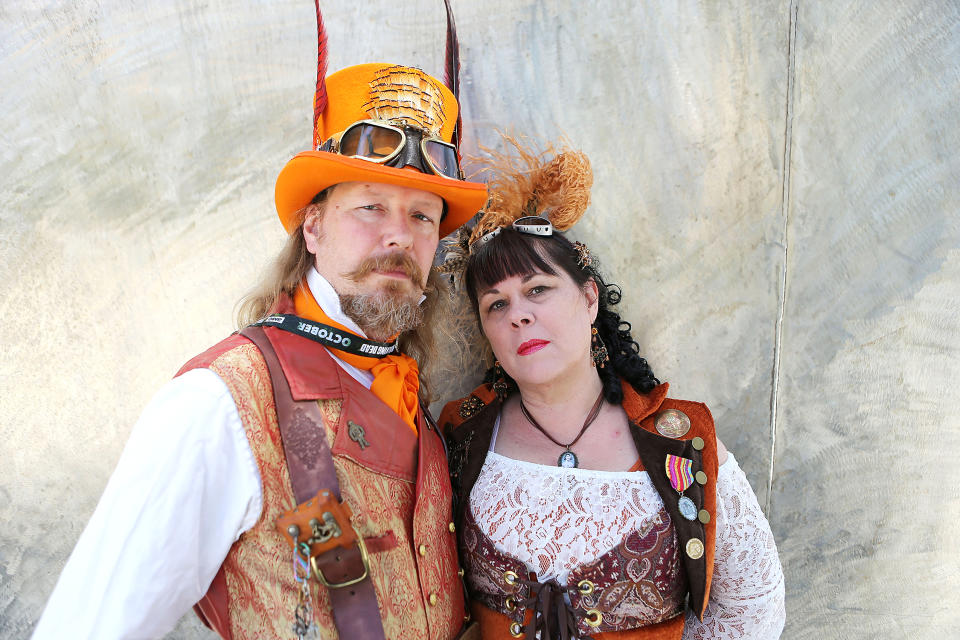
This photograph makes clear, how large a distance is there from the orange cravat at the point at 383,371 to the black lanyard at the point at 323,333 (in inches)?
0.7

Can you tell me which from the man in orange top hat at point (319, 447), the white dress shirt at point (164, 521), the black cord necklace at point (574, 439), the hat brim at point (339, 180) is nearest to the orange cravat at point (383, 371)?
the man in orange top hat at point (319, 447)

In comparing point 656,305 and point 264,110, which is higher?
point 264,110

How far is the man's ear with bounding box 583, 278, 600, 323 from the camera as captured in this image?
2498 millimetres

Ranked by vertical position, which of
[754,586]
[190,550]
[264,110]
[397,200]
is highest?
[264,110]

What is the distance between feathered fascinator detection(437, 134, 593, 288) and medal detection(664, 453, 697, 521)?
1.04 metres

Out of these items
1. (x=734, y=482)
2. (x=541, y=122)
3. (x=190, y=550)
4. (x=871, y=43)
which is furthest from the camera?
(x=541, y=122)

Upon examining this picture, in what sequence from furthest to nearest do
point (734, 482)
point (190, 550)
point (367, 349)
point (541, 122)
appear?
point (541, 122), point (734, 482), point (367, 349), point (190, 550)

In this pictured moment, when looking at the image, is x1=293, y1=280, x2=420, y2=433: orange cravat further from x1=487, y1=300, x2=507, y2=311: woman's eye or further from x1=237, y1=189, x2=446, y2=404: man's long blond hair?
x1=487, y1=300, x2=507, y2=311: woman's eye

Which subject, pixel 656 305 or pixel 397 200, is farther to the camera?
pixel 656 305

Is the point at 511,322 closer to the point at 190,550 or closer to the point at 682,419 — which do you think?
the point at 682,419

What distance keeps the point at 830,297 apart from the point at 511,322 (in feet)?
5.07

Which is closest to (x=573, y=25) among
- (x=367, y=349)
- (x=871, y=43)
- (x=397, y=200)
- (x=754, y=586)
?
(x=871, y=43)

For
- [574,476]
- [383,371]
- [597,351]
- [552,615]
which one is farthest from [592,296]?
[552,615]

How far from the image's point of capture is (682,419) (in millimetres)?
2289
